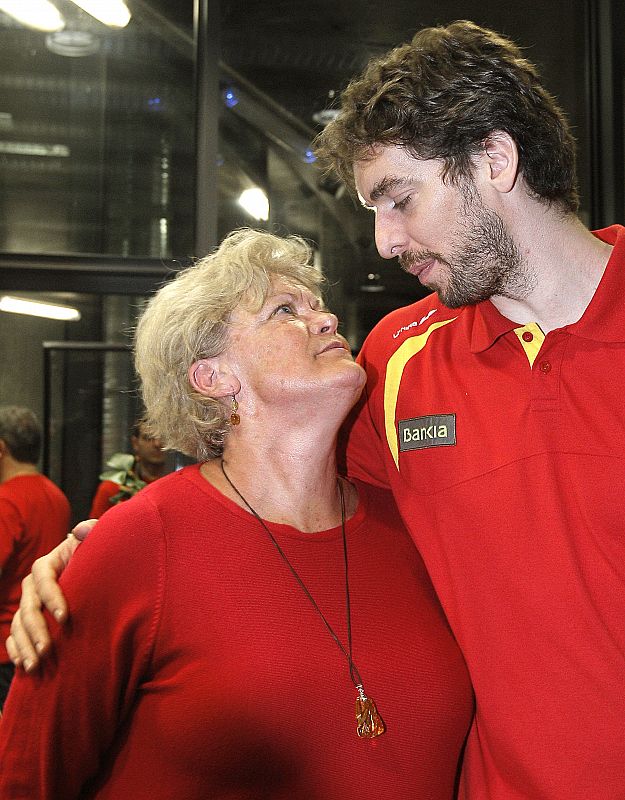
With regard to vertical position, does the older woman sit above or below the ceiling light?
below

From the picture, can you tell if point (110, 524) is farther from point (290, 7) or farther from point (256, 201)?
point (290, 7)

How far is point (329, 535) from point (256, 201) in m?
2.71

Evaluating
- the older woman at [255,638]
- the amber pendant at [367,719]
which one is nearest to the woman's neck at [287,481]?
the older woman at [255,638]

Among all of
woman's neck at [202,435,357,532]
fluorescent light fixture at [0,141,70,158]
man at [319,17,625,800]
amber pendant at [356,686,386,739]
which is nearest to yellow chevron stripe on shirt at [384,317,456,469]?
man at [319,17,625,800]

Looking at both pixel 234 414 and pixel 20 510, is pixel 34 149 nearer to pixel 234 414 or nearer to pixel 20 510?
pixel 20 510

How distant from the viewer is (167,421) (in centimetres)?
180

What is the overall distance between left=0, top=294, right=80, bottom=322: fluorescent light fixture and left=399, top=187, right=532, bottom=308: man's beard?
2683 mm

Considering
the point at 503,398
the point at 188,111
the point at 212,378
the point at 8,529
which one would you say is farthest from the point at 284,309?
the point at 188,111

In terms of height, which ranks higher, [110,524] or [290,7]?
[290,7]

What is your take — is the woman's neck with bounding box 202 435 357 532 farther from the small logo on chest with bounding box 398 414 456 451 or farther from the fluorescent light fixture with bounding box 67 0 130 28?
the fluorescent light fixture with bounding box 67 0 130 28

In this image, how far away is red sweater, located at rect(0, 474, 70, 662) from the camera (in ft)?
11.5

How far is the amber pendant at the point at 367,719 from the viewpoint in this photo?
55.3 inches

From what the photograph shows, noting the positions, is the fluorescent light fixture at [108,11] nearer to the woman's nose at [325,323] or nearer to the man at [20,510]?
the man at [20,510]

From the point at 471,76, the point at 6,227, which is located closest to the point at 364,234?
the point at 6,227
